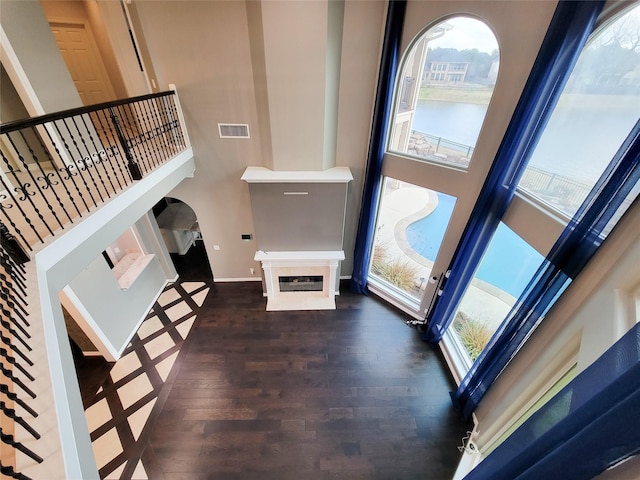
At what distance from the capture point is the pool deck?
347 cm

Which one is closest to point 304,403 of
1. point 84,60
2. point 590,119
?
point 590,119

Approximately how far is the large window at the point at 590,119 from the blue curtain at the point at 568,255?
429 millimetres

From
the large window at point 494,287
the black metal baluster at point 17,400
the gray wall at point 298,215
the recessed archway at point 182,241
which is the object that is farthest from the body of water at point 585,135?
the recessed archway at point 182,241

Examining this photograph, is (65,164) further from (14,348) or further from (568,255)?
(568,255)

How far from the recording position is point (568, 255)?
2102 mm

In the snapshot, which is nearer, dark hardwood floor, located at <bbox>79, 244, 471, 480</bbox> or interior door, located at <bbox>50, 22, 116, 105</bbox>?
dark hardwood floor, located at <bbox>79, 244, 471, 480</bbox>

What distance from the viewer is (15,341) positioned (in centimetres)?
146

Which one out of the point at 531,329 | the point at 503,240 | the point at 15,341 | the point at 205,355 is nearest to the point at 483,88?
the point at 503,240

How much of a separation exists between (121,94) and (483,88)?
20.8 feet

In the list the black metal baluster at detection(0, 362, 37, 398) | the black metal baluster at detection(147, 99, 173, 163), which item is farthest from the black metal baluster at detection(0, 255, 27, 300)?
the black metal baluster at detection(147, 99, 173, 163)

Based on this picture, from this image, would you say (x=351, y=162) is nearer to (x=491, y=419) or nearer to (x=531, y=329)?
(x=531, y=329)

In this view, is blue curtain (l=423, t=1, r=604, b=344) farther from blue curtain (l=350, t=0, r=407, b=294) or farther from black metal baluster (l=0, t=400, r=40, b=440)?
black metal baluster (l=0, t=400, r=40, b=440)

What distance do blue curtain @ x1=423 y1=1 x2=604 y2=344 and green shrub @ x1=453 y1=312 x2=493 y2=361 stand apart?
37 centimetres

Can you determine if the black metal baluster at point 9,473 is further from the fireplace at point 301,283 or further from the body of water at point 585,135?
the fireplace at point 301,283
